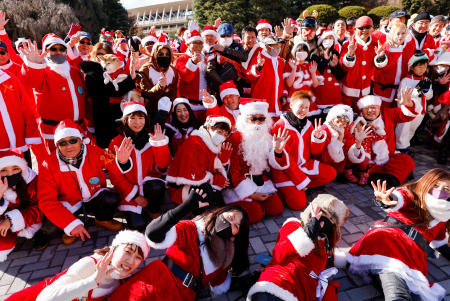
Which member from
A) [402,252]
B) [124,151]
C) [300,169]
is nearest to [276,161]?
[300,169]

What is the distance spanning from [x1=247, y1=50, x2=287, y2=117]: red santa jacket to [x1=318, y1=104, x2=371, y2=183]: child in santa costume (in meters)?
1.16

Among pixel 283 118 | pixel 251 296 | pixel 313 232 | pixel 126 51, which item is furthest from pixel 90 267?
pixel 126 51

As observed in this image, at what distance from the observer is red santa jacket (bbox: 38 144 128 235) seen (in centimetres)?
312

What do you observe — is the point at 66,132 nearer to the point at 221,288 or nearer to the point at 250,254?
the point at 221,288

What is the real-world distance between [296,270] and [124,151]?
2.41 metres

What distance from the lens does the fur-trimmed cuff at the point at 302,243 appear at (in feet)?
7.78

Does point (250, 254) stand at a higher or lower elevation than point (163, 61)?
lower

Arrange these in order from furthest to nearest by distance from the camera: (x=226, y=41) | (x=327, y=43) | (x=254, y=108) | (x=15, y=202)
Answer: (x=226, y=41), (x=327, y=43), (x=254, y=108), (x=15, y=202)

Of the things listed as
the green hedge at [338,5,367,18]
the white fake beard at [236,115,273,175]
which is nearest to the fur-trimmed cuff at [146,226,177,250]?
the white fake beard at [236,115,273,175]

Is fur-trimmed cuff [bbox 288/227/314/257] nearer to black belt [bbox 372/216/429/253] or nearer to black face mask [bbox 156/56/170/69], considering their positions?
black belt [bbox 372/216/429/253]

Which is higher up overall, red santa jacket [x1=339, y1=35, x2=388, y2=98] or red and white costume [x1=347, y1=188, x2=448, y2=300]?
red santa jacket [x1=339, y1=35, x2=388, y2=98]

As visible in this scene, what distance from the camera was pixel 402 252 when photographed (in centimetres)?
251

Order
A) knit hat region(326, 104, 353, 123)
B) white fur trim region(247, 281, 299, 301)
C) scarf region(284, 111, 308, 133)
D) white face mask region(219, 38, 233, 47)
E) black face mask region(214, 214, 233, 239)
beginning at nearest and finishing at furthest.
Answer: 1. white fur trim region(247, 281, 299, 301)
2. black face mask region(214, 214, 233, 239)
3. scarf region(284, 111, 308, 133)
4. knit hat region(326, 104, 353, 123)
5. white face mask region(219, 38, 233, 47)

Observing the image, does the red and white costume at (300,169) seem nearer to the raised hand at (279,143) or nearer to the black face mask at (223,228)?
the raised hand at (279,143)
